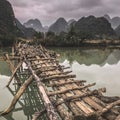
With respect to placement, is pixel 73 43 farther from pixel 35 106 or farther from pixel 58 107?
pixel 58 107

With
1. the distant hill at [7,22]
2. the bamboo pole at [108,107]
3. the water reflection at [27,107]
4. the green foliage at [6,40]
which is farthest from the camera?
the distant hill at [7,22]

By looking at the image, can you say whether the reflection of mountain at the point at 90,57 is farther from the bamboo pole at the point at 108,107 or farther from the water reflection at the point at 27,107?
the bamboo pole at the point at 108,107

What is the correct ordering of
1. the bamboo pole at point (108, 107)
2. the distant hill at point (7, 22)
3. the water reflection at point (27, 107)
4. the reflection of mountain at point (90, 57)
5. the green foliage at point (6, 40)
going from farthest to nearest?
the distant hill at point (7, 22), the green foliage at point (6, 40), the reflection of mountain at point (90, 57), the water reflection at point (27, 107), the bamboo pole at point (108, 107)

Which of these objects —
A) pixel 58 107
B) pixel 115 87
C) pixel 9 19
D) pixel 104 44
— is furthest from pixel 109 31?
pixel 58 107

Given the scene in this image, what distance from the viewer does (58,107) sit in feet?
15.2

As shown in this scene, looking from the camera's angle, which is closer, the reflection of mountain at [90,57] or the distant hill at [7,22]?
the reflection of mountain at [90,57]

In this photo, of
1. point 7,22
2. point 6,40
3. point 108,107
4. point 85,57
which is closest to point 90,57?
point 85,57

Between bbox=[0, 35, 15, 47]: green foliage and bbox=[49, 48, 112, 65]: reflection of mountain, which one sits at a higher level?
bbox=[0, 35, 15, 47]: green foliage

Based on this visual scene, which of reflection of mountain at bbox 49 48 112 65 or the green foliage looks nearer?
reflection of mountain at bbox 49 48 112 65

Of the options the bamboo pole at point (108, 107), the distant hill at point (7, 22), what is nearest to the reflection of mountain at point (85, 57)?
the bamboo pole at point (108, 107)

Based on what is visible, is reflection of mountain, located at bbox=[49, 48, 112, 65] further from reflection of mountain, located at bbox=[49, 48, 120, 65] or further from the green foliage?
the green foliage

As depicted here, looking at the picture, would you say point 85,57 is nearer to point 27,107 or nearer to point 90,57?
point 90,57

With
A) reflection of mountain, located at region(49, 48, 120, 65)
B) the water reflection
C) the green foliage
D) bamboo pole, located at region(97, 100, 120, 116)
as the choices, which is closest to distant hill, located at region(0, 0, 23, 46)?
→ the green foliage

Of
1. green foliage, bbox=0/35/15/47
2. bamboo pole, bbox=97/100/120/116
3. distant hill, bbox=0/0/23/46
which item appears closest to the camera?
bamboo pole, bbox=97/100/120/116
